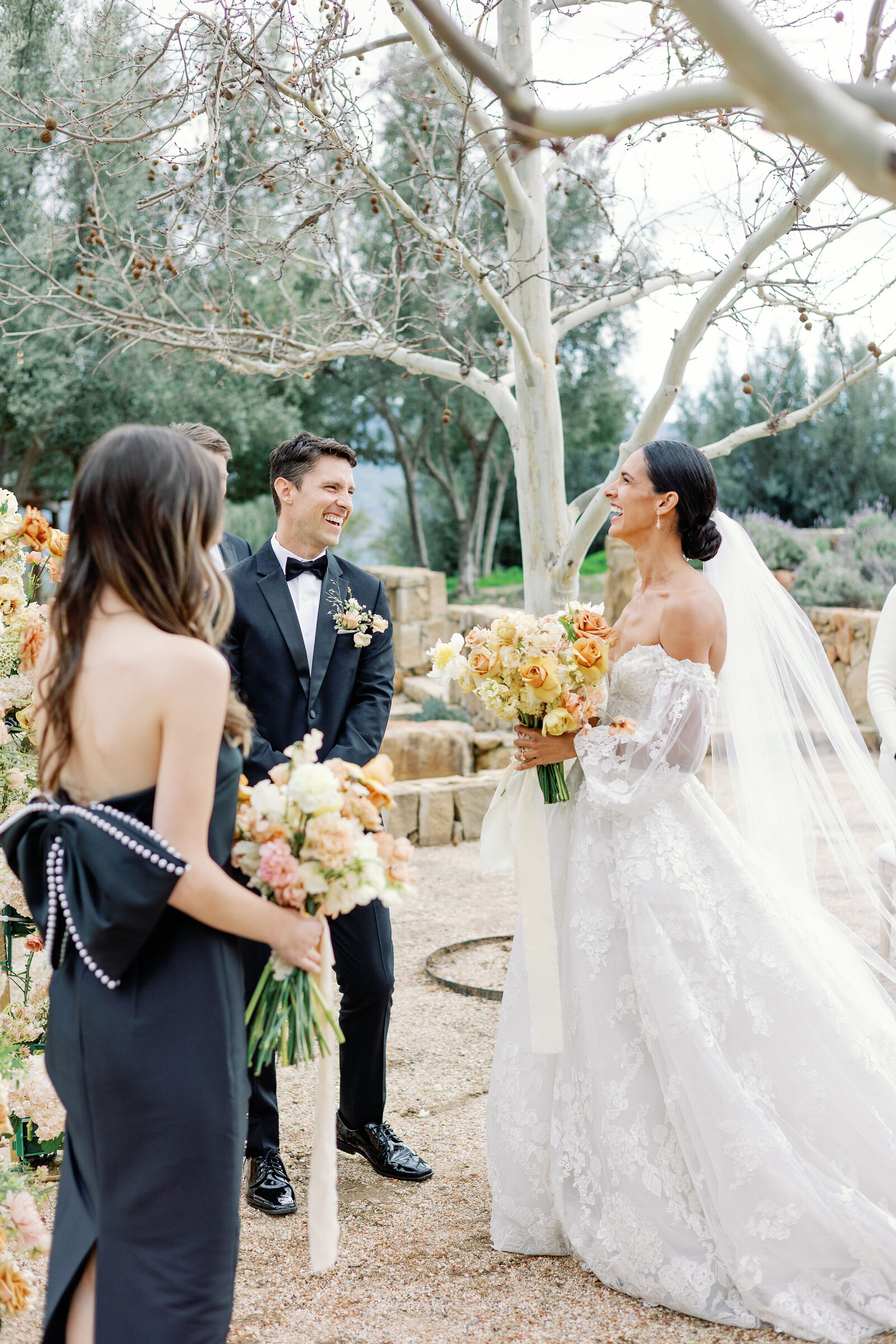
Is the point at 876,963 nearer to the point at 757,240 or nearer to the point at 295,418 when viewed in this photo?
the point at 757,240

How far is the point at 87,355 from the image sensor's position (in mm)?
14906

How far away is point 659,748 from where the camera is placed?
9.89 feet

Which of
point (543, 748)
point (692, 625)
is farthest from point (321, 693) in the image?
point (692, 625)

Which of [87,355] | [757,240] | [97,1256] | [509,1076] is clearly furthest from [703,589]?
[87,355]

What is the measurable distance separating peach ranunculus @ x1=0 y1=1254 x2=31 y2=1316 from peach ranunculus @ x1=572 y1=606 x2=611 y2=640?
1978 millimetres

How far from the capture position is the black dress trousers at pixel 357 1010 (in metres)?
3.44

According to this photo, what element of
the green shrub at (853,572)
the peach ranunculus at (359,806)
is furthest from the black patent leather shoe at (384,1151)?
the green shrub at (853,572)

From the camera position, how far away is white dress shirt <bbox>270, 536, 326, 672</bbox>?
142 inches

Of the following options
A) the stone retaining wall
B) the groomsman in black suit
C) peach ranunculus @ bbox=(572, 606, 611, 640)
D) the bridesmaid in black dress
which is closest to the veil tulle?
peach ranunculus @ bbox=(572, 606, 611, 640)

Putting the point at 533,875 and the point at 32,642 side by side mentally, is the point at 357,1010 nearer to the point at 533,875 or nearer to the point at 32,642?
the point at 533,875

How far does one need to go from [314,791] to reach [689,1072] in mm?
1451

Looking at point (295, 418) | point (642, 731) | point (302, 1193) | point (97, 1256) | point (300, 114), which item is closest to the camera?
point (97, 1256)

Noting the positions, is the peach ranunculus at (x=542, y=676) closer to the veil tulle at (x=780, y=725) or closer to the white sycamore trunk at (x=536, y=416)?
the veil tulle at (x=780, y=725)

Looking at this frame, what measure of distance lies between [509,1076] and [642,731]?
1.05 m
